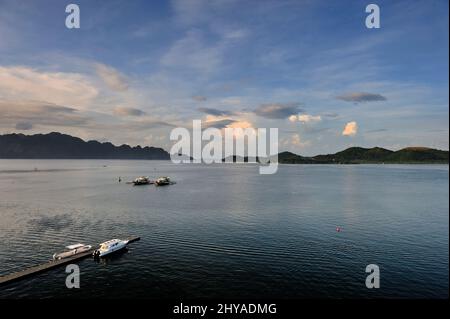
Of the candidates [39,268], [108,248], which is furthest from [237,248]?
[39,268]

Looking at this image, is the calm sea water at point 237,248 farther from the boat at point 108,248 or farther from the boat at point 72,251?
the boat at point 72,251

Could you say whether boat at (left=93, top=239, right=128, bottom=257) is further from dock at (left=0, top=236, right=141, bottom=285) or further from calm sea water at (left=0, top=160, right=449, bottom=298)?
dock at (left=0, top=236, right=141, bottom=285)

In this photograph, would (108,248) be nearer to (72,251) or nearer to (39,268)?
(72,251)

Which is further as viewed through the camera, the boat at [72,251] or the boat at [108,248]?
the boat at [108,248]

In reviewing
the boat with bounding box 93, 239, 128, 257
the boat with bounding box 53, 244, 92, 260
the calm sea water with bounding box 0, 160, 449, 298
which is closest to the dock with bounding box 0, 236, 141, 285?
the boat with bounding box 53, 244, 92, 260

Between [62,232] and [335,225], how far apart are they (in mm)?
82893

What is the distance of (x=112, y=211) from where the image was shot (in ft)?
405

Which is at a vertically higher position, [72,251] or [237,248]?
[72,251]

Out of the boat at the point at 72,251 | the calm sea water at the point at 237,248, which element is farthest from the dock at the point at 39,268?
the calm sea water at the point at 237,248

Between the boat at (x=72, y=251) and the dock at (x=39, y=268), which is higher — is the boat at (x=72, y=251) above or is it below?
above

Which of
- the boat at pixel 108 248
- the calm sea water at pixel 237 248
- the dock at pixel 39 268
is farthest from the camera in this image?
the boat at pixel 108 248

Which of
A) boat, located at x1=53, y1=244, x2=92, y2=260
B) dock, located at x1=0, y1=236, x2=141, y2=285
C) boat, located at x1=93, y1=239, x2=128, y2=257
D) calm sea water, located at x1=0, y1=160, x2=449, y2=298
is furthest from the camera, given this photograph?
boat, located at x1=93, y1=239, x2=128, y2=257
